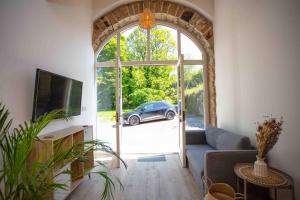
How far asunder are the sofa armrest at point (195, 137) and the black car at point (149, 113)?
470 centimetres

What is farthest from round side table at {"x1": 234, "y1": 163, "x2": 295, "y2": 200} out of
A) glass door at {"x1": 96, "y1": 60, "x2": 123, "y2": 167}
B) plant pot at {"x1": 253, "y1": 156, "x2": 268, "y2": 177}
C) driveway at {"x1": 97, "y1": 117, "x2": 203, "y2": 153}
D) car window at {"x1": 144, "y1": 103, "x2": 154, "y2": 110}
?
car window at {"x1": 144, "y1": 103, "x2": 154, "y2": 110}

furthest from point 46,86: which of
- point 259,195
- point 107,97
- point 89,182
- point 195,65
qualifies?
point 195,65

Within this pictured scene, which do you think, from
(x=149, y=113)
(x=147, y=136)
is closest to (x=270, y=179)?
(x=147, y=136)

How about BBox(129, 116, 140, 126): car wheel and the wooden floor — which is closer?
the wooden floor

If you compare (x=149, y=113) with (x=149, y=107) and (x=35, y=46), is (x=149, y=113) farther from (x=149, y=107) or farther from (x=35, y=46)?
(x=35, y=46)

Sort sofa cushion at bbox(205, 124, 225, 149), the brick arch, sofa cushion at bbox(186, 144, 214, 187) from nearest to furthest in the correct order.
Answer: sofa cushion at bbox(186, 144, 214, 187) < sofa cushion at bbox(205, 124, 225, 149) < the brick arch

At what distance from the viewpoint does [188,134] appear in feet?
12.7

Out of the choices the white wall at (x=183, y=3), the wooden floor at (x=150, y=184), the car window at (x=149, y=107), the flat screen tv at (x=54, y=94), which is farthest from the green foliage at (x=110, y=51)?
the car window at (x=149, y=107)

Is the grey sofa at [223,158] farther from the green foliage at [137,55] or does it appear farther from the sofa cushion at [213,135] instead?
the green foliage at [137,55]

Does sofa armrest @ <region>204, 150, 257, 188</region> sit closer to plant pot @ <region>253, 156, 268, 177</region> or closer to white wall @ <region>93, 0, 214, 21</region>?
plant pot @ <region>253, 156, 268, 177</region>

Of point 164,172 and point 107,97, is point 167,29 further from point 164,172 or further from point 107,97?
point 164,172

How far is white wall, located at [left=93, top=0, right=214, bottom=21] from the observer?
4.29m

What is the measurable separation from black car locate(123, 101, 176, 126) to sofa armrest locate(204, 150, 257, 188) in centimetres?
625

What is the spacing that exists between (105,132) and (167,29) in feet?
10.2
